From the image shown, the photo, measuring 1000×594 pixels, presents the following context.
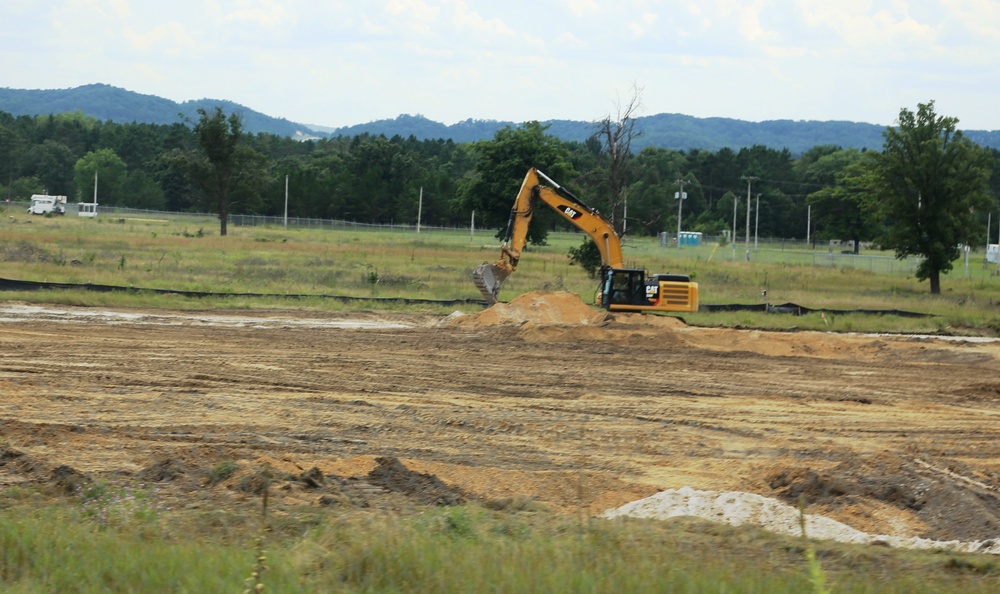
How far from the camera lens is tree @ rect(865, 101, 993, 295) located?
42.2 metres

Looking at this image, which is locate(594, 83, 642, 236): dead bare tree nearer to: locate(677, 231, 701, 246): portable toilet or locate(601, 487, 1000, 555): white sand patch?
locate(601, 487, 1000, 555): white sand patch

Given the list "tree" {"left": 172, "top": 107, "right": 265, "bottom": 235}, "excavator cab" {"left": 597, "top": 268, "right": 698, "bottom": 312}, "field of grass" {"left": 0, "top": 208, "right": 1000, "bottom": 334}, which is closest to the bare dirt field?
"excavator cab" {"left": 597, "top": 268, "right": 698, "bottom": 312}

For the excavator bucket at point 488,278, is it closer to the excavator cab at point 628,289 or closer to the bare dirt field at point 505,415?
the bare dirt field at point 505,415

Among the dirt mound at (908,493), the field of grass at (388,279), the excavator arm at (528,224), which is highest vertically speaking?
the excavator arm at (528,224)

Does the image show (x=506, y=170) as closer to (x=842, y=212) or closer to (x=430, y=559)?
(x=842, y=212)

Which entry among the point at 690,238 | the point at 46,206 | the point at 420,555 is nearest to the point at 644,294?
the point at 420,555

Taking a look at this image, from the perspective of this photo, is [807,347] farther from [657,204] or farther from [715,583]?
[657,204]

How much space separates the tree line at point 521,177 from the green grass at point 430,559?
2751 cm

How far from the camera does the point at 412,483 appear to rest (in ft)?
34.7

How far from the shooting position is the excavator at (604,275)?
87.8 feet

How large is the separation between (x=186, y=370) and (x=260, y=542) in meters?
12.0

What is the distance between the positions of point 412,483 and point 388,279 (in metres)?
27.8

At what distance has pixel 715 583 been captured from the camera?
5.69m

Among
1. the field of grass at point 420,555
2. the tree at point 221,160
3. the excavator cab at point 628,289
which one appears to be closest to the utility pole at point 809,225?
the tree at point 221,160
